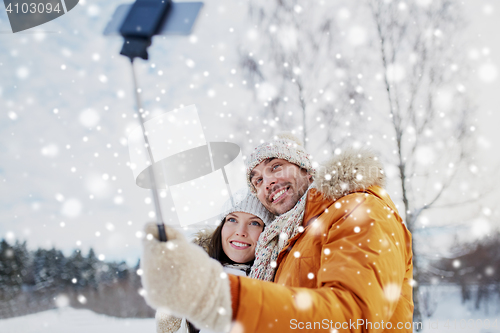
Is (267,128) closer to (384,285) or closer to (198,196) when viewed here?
(198,196)

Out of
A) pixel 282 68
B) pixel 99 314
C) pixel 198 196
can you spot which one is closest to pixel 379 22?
pixel 282 68

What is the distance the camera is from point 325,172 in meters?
1.68

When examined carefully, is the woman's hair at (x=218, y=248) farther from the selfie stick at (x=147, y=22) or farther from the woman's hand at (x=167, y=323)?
the selfie stick at (x=147, y=22)

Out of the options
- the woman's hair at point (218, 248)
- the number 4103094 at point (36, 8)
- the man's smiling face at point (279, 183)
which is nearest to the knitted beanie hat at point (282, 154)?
the man's smiling face at point (279, 183)

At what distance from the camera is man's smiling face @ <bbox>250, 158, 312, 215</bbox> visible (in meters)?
2.17

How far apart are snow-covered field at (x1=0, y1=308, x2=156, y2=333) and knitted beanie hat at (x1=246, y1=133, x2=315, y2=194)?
864 cm

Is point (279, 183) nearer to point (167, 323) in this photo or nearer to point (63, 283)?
point (167, 323)

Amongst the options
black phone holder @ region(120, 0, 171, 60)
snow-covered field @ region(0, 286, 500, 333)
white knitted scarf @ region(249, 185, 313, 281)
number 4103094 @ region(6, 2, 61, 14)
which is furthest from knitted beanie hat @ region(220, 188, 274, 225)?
snow-covered field @ region(0, 286, 500, 333)

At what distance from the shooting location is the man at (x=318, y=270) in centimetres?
84

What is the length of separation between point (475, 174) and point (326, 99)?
3.41m

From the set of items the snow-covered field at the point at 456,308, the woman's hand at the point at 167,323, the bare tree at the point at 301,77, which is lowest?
the snow-covered field at the point at 456,308

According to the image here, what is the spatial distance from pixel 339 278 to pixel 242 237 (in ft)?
4.87

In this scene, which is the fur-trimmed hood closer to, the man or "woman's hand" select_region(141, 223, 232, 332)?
the man

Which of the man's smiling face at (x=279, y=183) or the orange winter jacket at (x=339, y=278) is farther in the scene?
the man's smiling face at (x=279, y=183)
